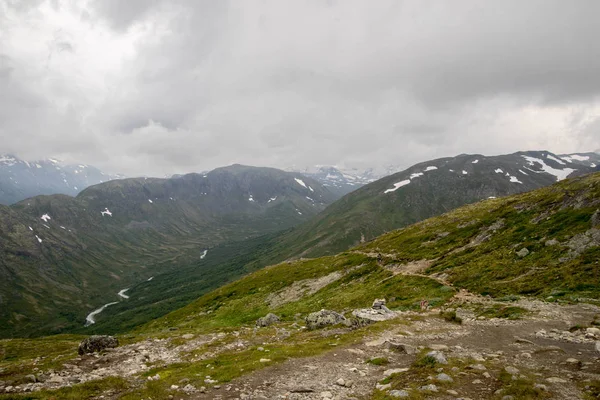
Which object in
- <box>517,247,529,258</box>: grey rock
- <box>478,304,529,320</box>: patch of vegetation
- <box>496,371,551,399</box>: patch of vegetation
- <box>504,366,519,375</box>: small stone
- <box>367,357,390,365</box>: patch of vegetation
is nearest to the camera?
<box>496,371,551,399</box>: patch of vegetation

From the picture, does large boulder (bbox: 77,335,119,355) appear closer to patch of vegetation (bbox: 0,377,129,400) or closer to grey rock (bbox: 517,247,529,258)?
patch of vegetation (bbox: 0,377,129,400)

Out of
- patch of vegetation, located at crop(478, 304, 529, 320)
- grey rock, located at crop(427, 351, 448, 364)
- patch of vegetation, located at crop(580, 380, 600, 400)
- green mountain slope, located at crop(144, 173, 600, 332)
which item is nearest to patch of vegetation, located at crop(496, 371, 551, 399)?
patch of vegetation, located at crop(580, 380, 600, 400)

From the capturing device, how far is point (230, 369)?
23625 mm

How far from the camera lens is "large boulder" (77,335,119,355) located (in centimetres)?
3384

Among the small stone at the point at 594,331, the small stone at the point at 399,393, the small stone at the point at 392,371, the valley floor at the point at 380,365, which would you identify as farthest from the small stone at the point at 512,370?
the small stone at the point at 594,331

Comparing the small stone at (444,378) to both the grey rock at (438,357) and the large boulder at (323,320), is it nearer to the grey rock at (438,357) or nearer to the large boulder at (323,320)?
the grey rock at (438,357)

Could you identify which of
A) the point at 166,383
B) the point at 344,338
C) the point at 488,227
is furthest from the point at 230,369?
the point at 488,227

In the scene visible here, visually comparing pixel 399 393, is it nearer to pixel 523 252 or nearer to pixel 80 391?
pixel 80 391

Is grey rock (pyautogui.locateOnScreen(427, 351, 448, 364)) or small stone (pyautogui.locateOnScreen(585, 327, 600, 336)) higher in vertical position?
grey rock (pyautogui.locateOnScreen(427, 351, 448, 364))

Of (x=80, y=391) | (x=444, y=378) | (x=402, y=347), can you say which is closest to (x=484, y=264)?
(x=402, y=347)

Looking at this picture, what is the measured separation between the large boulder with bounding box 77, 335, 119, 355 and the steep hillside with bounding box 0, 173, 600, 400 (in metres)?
1.74

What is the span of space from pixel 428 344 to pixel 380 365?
6.11 metres

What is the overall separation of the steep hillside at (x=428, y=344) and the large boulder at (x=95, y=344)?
5.70 ft

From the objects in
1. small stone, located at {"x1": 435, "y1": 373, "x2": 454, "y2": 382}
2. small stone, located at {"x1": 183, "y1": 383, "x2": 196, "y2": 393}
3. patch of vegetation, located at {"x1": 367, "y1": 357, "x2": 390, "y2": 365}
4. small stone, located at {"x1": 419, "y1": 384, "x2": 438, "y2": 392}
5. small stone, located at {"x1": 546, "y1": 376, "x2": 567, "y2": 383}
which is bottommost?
patch of vegetation, located at {"x1": 367, "y1": 357, "x2": 390, "y2": 365}
